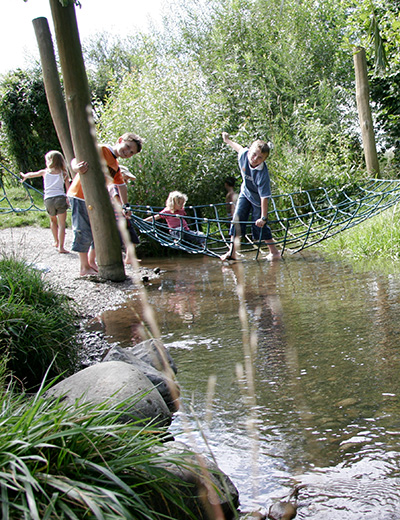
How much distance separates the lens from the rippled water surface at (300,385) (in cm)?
196

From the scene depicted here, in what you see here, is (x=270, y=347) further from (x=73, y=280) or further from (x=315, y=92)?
(x=315, y=92)

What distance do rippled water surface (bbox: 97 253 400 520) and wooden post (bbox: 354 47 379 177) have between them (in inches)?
211

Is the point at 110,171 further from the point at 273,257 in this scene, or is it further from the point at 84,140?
the point at 273,257

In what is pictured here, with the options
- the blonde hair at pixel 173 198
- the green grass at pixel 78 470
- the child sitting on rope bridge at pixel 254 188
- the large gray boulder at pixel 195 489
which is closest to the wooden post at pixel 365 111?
the child sitting on rope bridge at pixel 254 188

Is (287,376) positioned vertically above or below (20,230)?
below

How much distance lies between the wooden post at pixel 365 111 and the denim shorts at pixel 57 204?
5.62m

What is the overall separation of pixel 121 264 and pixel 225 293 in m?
1.45

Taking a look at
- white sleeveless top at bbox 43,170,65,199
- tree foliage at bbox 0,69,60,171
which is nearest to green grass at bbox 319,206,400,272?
white sleeveless top at bbox 43,170,65,199

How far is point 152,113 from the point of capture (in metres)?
10.7

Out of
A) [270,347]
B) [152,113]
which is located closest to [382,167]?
[152,113]

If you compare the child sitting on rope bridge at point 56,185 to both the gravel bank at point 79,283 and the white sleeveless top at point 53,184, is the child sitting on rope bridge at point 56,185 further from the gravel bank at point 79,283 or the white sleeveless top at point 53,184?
the gravel bank at point 79,283

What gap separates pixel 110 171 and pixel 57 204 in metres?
2.55

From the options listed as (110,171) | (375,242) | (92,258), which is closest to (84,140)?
(110,171)

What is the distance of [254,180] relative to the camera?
7.00m
